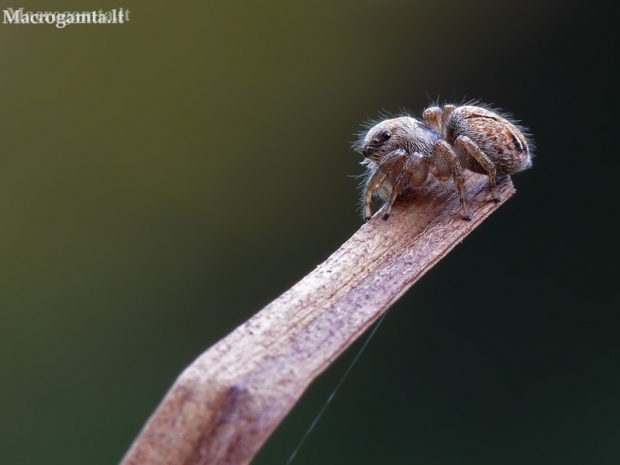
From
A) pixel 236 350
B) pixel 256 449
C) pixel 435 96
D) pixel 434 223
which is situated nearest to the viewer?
pixel 256 449

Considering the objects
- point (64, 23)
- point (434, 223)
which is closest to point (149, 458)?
point (434, 223)

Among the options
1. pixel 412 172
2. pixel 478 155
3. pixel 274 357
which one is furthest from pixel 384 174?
pixel 274 357

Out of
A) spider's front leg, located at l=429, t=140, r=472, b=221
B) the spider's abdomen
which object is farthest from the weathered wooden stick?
the spider's abdomen

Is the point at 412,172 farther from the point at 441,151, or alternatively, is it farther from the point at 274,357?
the point at 274,357

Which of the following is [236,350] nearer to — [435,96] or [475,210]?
[475,210]

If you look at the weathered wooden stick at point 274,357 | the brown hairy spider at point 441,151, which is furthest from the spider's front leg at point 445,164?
the weathered wooden stick at point 274,357

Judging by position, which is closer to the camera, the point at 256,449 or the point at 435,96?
the point at 256,449

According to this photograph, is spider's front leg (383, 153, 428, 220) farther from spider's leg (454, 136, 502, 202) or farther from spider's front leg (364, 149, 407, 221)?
spider's leg (454, 136, 502, 202)

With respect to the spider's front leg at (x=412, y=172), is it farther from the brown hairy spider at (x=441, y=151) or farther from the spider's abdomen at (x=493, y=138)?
the spider's abdomen at (x=493, y=138)
